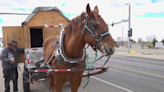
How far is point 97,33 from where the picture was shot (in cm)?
196

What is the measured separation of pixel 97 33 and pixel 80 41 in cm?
42

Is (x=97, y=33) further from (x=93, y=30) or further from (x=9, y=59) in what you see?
(x=9, y=59)

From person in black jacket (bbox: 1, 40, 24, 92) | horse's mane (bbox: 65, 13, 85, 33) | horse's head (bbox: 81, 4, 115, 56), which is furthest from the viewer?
person in black jacket (bbox: 1, 40, 24, 92)

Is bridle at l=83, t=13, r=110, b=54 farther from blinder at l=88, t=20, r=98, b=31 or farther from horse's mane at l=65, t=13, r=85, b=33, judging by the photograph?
horse's mane at l=65, t=13, r=85, b=33

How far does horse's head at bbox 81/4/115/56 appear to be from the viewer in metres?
1.89

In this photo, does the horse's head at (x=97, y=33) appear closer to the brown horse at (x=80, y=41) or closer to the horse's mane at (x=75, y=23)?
the brown horse at (x=80, y=41)

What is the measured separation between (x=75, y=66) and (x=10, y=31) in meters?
3.64

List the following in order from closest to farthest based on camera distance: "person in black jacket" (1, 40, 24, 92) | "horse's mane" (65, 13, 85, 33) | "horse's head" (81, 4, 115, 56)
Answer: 1. "horse's head" (81, 4, 115, 56)
2. "horse's mane" (65, 13, 85, 33)
3. "person in black jacket" (1, 40, 24, 92)

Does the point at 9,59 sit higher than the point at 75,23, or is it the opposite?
the point at 75,23

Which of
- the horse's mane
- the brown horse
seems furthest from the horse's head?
the horse's mane

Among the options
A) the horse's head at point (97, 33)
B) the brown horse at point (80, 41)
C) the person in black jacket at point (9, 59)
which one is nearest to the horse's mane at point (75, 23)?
the brown horse at point (80, 41)

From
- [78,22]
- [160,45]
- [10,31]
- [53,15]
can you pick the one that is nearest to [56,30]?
[53,15]

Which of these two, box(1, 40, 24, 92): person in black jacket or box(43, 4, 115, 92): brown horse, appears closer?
box(43, 4, 115, 92): brown horse

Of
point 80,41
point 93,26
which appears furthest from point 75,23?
point 93,26
